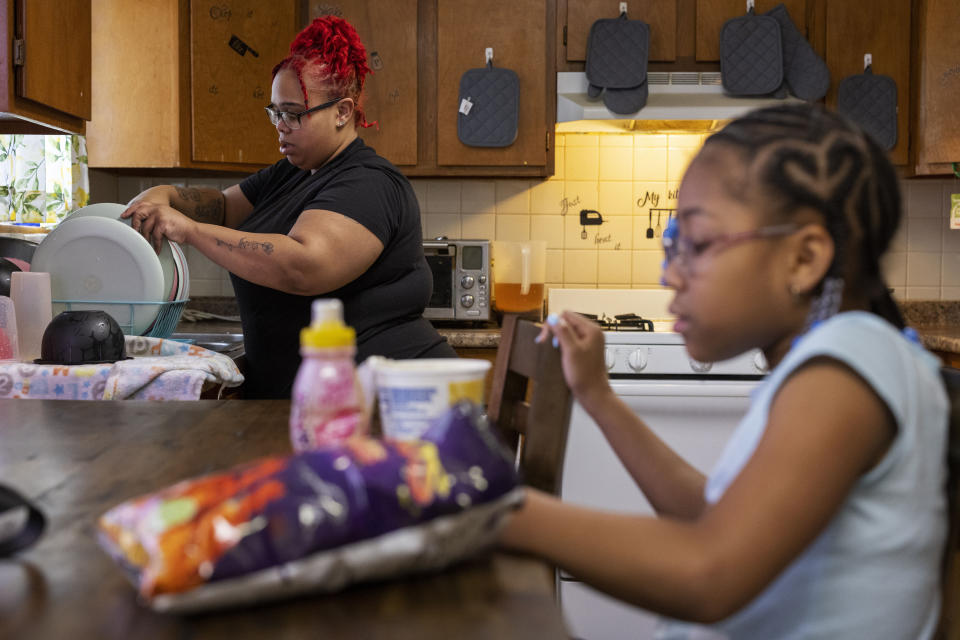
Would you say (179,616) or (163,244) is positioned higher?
(163,244)

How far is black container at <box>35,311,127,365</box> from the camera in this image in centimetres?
163

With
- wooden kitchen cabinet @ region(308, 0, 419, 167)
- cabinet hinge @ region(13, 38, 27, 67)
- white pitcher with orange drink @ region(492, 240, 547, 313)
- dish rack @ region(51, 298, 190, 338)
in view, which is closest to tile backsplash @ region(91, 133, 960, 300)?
white pitcher with orange drink @ region(492, 240, 547, 313)

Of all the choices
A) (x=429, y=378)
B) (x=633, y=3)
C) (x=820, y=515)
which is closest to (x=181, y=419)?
(x=429, y=378)

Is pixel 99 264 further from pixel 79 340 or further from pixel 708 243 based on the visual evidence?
pixel 708 243

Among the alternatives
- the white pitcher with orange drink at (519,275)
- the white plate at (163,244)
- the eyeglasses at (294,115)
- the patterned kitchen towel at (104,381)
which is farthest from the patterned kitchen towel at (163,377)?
the white pitcher with orange drink at (519,275)

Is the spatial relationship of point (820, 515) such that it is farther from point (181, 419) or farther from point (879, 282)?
point (181, 419)

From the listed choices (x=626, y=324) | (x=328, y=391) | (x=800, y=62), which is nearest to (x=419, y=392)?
(x=328, y=391)

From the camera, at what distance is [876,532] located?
0.64 metres

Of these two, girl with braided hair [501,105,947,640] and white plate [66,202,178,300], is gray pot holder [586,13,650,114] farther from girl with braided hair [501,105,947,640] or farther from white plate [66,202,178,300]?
girl with braided hair [501,105,947,640]

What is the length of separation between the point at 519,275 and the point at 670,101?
0.76m

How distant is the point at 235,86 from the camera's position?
9.27 ft

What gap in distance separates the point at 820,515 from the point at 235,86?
2.63 meters

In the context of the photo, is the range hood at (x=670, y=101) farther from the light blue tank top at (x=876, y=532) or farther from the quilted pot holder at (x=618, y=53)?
the light blue tank top at (x=876, y=532)

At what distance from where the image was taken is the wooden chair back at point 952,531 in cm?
66
